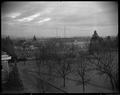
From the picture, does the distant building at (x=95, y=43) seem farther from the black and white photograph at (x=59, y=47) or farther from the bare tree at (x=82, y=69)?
the bare tree at (x=82, y=69)

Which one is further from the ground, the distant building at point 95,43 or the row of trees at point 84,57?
the distant building at point 95,43

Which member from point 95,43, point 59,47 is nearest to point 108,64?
point 95,43

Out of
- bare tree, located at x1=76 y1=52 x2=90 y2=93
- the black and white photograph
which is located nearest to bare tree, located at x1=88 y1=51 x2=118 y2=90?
the black and white photograph

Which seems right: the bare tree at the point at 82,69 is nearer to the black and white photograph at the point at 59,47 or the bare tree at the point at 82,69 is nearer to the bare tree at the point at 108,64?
the black and white photograph at the point at 59,47

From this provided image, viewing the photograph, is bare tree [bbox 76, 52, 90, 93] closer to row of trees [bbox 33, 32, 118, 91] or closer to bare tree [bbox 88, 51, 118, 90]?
row of trees [bbox 33, 32, 118, 91]

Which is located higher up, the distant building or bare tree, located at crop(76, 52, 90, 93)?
the distant building

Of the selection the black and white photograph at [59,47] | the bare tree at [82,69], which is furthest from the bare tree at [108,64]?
the bare tree at [82,69]

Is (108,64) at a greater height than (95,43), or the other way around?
(95,43)

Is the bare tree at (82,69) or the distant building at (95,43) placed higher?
the distant building at (95,43)

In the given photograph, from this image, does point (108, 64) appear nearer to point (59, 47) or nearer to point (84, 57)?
point (84, 57)
